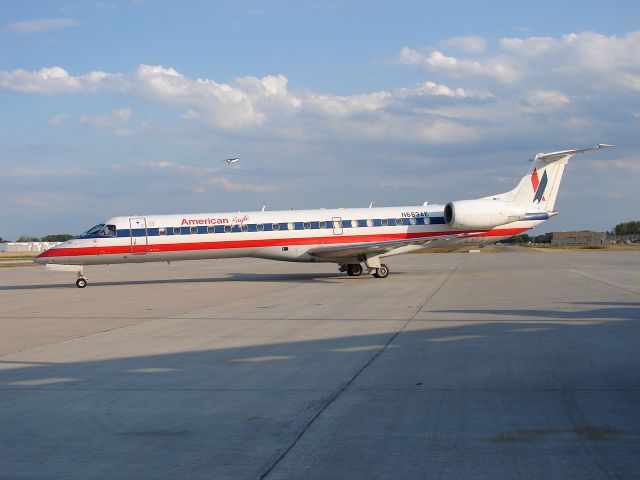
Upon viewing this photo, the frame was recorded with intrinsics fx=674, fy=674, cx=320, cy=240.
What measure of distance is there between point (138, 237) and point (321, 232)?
753cm

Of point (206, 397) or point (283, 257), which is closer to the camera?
point (206, 397)

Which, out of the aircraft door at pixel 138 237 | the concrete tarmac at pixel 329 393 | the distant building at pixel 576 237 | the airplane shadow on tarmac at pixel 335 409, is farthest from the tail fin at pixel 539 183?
the distant building at pixel 576 237

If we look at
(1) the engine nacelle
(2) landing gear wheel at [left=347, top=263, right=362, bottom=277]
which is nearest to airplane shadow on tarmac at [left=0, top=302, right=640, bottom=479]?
(1) the engine nacelle

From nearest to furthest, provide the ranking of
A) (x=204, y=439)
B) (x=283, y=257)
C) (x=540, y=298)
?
(x=204, y=439), (x=540, y=298), (x=283, y=257)

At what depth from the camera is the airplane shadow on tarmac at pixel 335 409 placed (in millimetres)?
5531

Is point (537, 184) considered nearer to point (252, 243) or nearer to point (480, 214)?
point (480, 214)

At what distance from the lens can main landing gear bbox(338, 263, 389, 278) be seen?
28.3 m

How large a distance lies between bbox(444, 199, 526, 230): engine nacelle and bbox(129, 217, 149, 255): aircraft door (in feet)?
41.9

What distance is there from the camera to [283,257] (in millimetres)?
28469

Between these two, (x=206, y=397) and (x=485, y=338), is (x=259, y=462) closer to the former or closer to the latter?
(x=206, y=397)

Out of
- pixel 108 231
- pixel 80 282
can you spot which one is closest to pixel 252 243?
pixel 108 231

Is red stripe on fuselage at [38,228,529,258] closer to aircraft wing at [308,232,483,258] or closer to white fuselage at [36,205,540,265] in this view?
white fuselage at [36,205,540,265]

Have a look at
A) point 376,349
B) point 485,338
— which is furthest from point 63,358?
point 485,338

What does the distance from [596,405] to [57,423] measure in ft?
18.4
